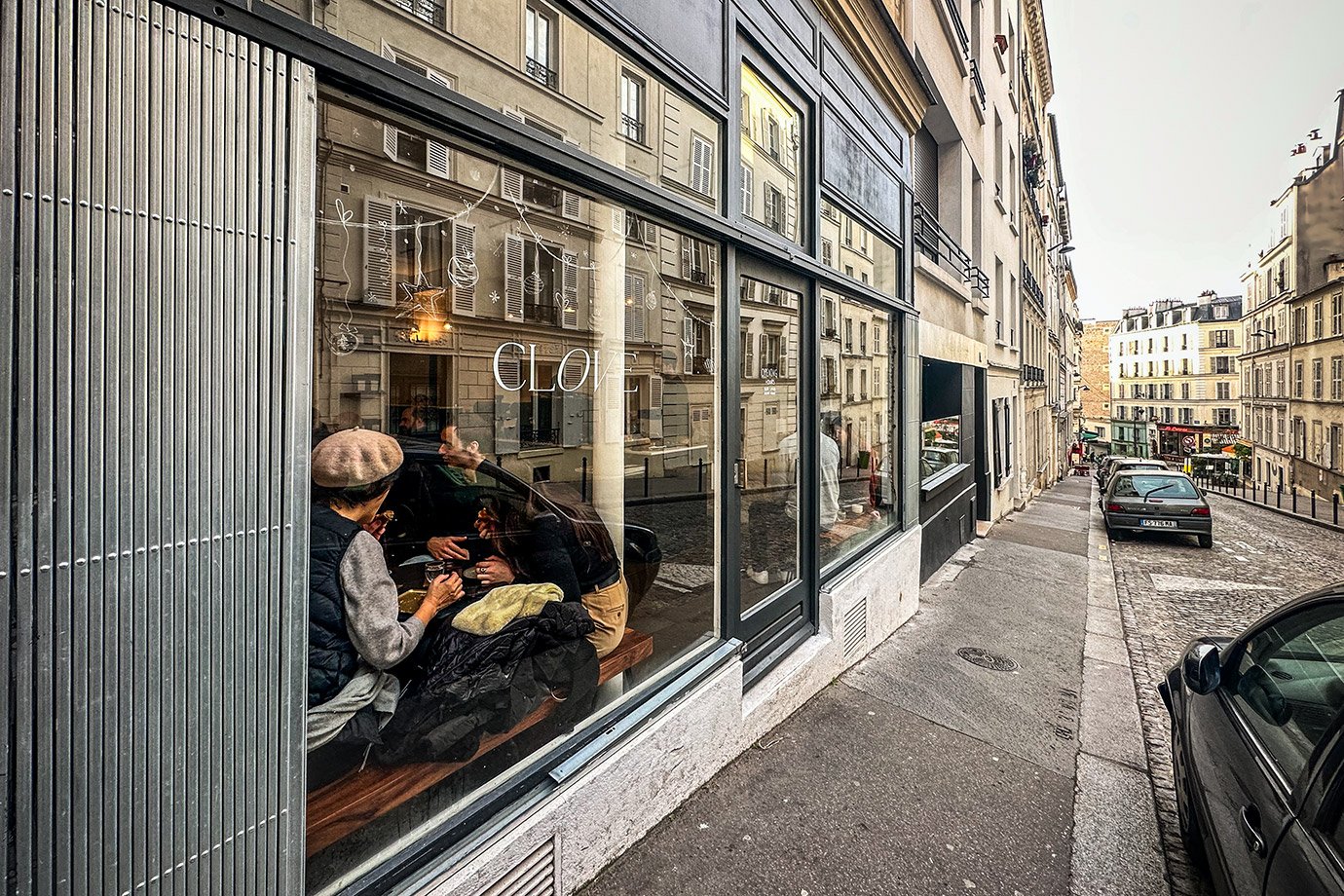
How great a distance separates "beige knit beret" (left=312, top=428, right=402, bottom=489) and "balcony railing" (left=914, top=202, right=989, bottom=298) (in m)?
8.01

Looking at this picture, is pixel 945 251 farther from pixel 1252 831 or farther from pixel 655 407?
pixel 1252 831

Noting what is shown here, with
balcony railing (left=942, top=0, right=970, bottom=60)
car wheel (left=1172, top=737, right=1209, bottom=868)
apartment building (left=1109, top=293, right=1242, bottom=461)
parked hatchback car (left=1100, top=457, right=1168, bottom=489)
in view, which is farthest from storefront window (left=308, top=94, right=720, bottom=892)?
apartment building (left=1109, top=293, right=1242, bottom=461)

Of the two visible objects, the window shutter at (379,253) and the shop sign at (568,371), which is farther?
the shop sign at (568,371)

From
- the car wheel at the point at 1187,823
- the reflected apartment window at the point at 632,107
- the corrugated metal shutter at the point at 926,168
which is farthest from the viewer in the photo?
the corrugated metal shutter at the point at 926,168

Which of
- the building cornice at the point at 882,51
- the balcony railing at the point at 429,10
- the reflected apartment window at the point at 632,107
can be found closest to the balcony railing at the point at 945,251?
the building cornice at the point at 882,51

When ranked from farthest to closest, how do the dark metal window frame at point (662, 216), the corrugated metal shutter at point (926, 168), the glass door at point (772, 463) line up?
the corrugated metal shutter at point (926, 168) < the glass door at point (772, 463) < the dark metal window frame at point (662, 216)

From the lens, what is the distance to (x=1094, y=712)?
4949 mm

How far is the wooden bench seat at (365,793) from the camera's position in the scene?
2.13 m

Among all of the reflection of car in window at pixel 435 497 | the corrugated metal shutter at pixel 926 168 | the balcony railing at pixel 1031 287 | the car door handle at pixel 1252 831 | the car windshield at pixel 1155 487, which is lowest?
the car door handle at pixel 1252 831

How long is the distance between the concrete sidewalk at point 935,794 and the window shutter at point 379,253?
8.78ft

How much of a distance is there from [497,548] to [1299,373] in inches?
1995

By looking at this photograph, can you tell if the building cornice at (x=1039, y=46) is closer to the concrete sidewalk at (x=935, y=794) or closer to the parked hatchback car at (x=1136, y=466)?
the parked hatchback car at (x=1136, y=466)

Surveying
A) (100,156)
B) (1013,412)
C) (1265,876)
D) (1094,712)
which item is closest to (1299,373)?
(1013,412)

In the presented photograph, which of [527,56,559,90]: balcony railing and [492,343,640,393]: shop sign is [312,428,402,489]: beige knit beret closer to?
[492,343,640,393]: shop sign
